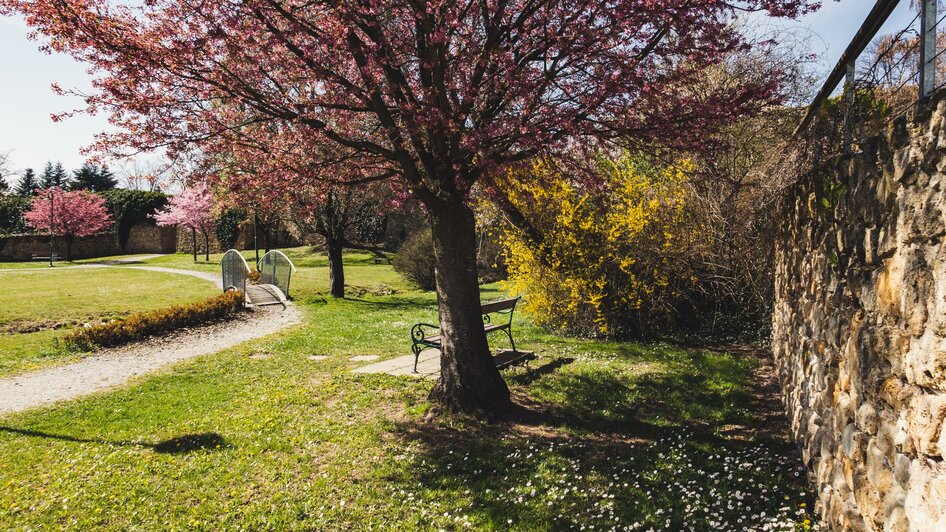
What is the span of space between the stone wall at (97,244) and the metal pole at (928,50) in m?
46.1

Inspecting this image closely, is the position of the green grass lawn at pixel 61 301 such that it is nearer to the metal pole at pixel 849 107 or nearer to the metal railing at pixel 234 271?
the metal railing at pixel 234 271

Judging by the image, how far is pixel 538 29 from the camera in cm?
533

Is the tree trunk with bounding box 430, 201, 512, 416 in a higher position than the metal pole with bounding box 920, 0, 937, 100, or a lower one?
lower

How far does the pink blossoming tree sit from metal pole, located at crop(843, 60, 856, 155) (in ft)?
4.25

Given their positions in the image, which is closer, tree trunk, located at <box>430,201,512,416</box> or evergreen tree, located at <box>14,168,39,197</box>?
tree trunk, located at <box>430,201,512,416</box>

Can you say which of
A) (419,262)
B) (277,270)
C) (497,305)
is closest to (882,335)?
(497,305)

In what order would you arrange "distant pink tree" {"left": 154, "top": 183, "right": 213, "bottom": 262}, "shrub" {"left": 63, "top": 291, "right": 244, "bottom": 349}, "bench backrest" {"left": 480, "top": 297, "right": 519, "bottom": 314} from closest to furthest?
"bench backrest" {"left": 480, "top": 297, "right": 519, "bottom": 314} → "shrub" {"left": 63, "top": 291, "right": 244, "bottom": 349} → "distant pink tree" {"left": 154, "top": 183, "right": 213, "bottom": 262}

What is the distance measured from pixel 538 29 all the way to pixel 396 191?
7.99ft

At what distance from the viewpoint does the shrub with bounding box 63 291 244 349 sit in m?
11.8

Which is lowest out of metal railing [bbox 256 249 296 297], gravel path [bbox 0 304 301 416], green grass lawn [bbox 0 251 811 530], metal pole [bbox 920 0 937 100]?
gravel path [bbox 0 304 301 416]

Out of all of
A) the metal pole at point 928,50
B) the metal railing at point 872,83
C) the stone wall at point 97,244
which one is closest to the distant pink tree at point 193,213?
the stone wall at point 97,244

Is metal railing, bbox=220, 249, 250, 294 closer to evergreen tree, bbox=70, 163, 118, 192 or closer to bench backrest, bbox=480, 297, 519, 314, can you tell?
bench backrest, bbox=480, 297, 519, 314

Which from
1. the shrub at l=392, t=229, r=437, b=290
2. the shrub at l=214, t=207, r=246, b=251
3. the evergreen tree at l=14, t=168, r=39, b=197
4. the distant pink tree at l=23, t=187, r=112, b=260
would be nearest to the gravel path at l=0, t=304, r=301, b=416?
the shrub at l=392, t=229, r=437, b=290

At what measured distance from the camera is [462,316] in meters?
6.02
